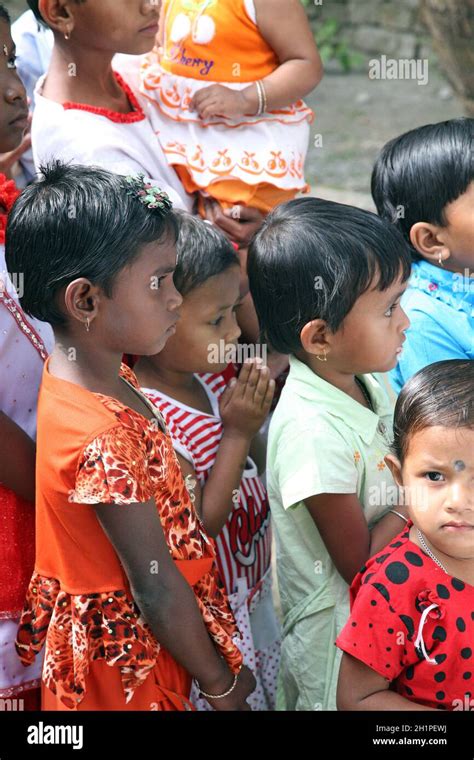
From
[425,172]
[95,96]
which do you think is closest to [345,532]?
[425,172]

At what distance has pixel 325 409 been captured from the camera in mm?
2223

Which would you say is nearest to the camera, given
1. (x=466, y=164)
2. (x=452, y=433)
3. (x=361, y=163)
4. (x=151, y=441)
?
(x=452, y=433)

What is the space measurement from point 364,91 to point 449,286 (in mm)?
6929

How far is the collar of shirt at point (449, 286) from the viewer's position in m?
2.53

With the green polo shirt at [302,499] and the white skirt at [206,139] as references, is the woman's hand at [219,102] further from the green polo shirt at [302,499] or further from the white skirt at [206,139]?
the green polo shirt at [302,499]

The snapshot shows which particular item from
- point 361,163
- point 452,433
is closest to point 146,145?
point 452,433

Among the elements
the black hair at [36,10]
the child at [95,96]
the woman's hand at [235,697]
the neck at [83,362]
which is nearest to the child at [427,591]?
the woman's hand at [235,697]

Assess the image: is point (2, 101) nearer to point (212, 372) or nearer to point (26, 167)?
point (26, 167)

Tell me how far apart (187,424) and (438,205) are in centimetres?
85

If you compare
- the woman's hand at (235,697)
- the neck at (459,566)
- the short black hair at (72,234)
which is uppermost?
the short black hair at (72,234)

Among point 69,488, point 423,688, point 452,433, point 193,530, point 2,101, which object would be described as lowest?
point 423,688

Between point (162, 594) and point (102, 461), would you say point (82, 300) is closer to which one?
point (102, 461)

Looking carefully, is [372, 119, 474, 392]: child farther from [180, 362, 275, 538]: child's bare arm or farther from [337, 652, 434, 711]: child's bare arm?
[337, 652, 434, 711]: child's bare arm

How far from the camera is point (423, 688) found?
1841 millimetres
